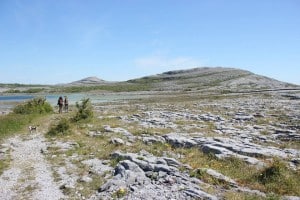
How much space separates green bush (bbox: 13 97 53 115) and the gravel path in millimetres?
22281

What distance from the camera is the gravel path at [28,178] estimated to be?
43.7 feet

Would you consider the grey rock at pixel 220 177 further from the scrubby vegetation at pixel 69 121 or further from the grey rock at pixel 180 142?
the scrubby vegetation at pixel 69 121

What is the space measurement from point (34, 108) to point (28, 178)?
103 ft

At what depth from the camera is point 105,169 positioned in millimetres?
16547

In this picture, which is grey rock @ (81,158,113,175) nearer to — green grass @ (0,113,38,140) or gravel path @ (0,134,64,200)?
gravel path @ (0,134,64,200)

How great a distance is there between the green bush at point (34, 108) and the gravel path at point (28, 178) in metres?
22.3

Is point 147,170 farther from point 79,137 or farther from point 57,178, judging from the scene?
Answer: point 79,137

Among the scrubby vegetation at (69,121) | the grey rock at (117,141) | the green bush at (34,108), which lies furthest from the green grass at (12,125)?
the grey rock at (117,141)

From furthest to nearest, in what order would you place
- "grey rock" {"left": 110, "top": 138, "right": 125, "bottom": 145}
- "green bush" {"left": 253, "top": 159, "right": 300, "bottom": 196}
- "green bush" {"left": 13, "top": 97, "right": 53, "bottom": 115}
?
"green bush" {"left": 13, "top": 97, "right": 53, "bottom": 115} → "grey rock" {"left": 110, "top": 138, "right": 125, "bottom": 145} → "green bush" {"left": 253, "top": 159, "right": 300, "bottom": 196}

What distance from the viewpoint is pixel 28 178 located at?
50.8ft

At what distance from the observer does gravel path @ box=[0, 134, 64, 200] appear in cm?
1333

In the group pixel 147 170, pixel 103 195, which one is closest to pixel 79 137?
pixel 147 170

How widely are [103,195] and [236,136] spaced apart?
13.5 m

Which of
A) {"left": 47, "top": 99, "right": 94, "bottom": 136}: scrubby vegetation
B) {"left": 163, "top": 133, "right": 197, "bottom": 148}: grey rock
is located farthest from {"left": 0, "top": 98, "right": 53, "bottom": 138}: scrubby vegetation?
{"left": 163, "top": 133, "right": 197, "bottom": 148}: grey rock
